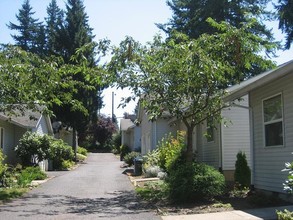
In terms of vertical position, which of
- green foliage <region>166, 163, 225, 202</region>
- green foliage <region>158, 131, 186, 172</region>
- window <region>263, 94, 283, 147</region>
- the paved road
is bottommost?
the paved road

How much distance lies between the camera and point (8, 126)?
28578 millimetres

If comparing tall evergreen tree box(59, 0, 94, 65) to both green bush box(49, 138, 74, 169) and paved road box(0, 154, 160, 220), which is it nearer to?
green bush box(49, 138, 74, 169)

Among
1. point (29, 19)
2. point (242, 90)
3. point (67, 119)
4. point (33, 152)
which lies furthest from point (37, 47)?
point (242, 90)

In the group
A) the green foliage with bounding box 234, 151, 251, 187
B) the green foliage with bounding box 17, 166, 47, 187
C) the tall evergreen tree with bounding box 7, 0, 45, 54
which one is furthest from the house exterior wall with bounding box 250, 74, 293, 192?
the tall evergreen tree with bounding box 7, 0, 45, 54

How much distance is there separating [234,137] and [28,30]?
1910 inches

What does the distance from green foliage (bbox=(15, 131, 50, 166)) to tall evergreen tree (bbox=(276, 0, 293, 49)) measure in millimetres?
15868

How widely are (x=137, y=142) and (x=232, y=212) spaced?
34.6 m

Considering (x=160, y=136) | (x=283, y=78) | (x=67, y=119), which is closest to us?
(x=283, y=78)

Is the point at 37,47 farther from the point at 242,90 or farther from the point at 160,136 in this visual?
the point at 242,90

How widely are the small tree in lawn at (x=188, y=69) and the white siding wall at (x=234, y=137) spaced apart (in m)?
3.42

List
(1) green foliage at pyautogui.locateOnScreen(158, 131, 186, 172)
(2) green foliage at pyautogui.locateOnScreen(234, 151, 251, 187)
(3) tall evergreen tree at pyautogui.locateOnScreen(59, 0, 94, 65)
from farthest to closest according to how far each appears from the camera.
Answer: (3) tall evergreen tree at pyautogui.locateOnScreen(59, 0, 94, 65)
(1) green foliage at pyautogui.locateOnScreen(158, 131, 186, 172)
(2) green foliage at pyautogui.locateOnScreen(234, 151, 251, 187)

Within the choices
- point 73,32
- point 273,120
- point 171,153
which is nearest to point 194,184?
point 273,120

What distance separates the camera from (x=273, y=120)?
12797 mm

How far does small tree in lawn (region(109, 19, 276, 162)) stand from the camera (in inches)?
521
